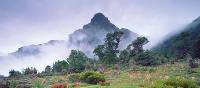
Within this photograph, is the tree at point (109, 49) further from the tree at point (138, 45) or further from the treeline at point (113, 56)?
the tree at point (138, 45)

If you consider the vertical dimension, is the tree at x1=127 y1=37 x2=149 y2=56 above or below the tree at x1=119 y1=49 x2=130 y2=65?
above

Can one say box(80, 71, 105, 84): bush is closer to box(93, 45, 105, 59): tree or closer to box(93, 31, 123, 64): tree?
box(93, 31, 123, 64): tree

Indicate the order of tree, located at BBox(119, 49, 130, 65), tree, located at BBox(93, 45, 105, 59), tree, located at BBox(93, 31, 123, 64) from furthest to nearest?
tree, located at BBox(93, 45, 105, 59) < tree, located at BBox(93, 31, 123, 64) < tree, located at BBox(119, 49, 130, 65)

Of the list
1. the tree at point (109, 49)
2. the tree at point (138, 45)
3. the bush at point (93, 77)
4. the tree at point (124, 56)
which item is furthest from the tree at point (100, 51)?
the bush at point (93, 77)

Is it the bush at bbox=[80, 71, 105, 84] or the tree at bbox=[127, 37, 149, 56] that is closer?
the bush at bbox=[80, 71, 105, 84]

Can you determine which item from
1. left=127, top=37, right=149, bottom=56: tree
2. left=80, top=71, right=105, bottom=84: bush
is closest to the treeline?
left=127, top=37, right=149, bottom=56: tree

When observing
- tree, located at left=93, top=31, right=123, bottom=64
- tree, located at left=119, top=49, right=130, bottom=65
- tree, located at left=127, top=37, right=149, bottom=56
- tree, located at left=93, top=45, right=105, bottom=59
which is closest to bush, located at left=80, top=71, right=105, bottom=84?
tree, located at left=119, top=49, right=130, bottom=65

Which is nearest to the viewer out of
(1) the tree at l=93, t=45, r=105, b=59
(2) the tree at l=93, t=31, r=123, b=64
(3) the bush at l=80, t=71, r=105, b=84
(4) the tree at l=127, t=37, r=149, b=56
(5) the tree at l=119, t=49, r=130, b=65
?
(3) the bush at l=80, t=71, r=105, b=84

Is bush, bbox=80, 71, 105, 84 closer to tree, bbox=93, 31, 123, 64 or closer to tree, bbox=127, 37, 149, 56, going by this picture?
tree, bbox=127, 37, 149, 56

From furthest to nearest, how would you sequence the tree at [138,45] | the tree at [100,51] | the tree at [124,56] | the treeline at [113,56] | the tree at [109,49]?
the tree at [100,51] → the tree at [109,49] → the tree at [138,45] → the tree at [124,56] → the treeline at [113,56]

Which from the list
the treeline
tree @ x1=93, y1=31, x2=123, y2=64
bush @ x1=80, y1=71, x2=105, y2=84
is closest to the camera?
bush @ x1=80, y1=71, x2=105, y2=84

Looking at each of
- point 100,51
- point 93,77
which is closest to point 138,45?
point 100,51

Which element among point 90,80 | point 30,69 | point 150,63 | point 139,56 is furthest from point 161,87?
Answer: point 30,69

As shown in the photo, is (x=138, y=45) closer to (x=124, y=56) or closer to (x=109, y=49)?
(x=124, y=56)
